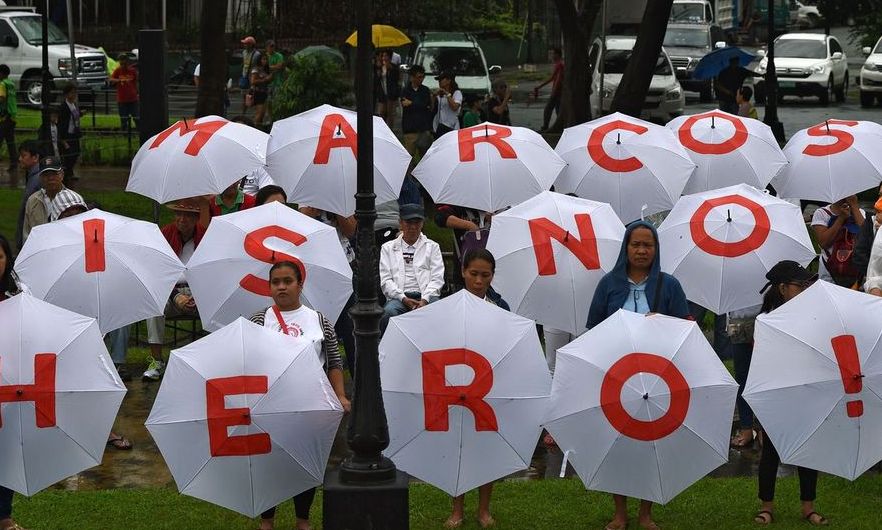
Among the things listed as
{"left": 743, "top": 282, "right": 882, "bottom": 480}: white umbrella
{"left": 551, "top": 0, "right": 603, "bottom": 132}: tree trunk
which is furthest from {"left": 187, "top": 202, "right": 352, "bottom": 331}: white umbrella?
{"left": 551, "top": 0, "right": 603, "bottom": 132}: tree trunk

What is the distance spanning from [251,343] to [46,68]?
579 inches

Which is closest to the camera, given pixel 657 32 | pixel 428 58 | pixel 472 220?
pixel 472 220

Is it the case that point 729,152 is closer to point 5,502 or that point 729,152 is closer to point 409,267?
point 409,267

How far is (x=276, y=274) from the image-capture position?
903 centimetres

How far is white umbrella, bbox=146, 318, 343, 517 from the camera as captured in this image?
27.2 ft

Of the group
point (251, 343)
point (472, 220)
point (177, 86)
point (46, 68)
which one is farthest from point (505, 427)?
point (177, 86)

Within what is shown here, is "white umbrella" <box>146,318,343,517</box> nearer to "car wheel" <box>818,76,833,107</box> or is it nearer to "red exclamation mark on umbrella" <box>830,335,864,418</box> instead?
"red exclamation mark on umbrella" <box>830,335,864,418</box>

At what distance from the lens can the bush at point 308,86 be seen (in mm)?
21984

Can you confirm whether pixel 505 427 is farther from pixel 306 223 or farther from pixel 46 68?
pixel 46 68

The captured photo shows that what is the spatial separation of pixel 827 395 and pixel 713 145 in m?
4.89

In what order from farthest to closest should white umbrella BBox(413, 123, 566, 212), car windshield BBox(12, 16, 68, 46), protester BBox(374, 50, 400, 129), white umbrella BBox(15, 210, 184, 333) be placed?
car windshield BBox(12, 16, 68, 46), protester BBox(374, 50, 400, 129), white umbrella BBox(413, 123, 566, 212), white umbrella BBox(15, 210, 184, 333)

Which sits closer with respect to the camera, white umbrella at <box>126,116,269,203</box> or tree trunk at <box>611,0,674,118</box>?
white umbrella at <box>126,116,269,203</box>

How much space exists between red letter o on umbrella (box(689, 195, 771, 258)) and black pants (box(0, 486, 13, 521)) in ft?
17.0

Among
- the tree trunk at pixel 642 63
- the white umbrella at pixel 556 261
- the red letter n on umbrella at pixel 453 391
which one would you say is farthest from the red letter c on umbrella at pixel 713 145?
the tree trunk at pixel 642 63
